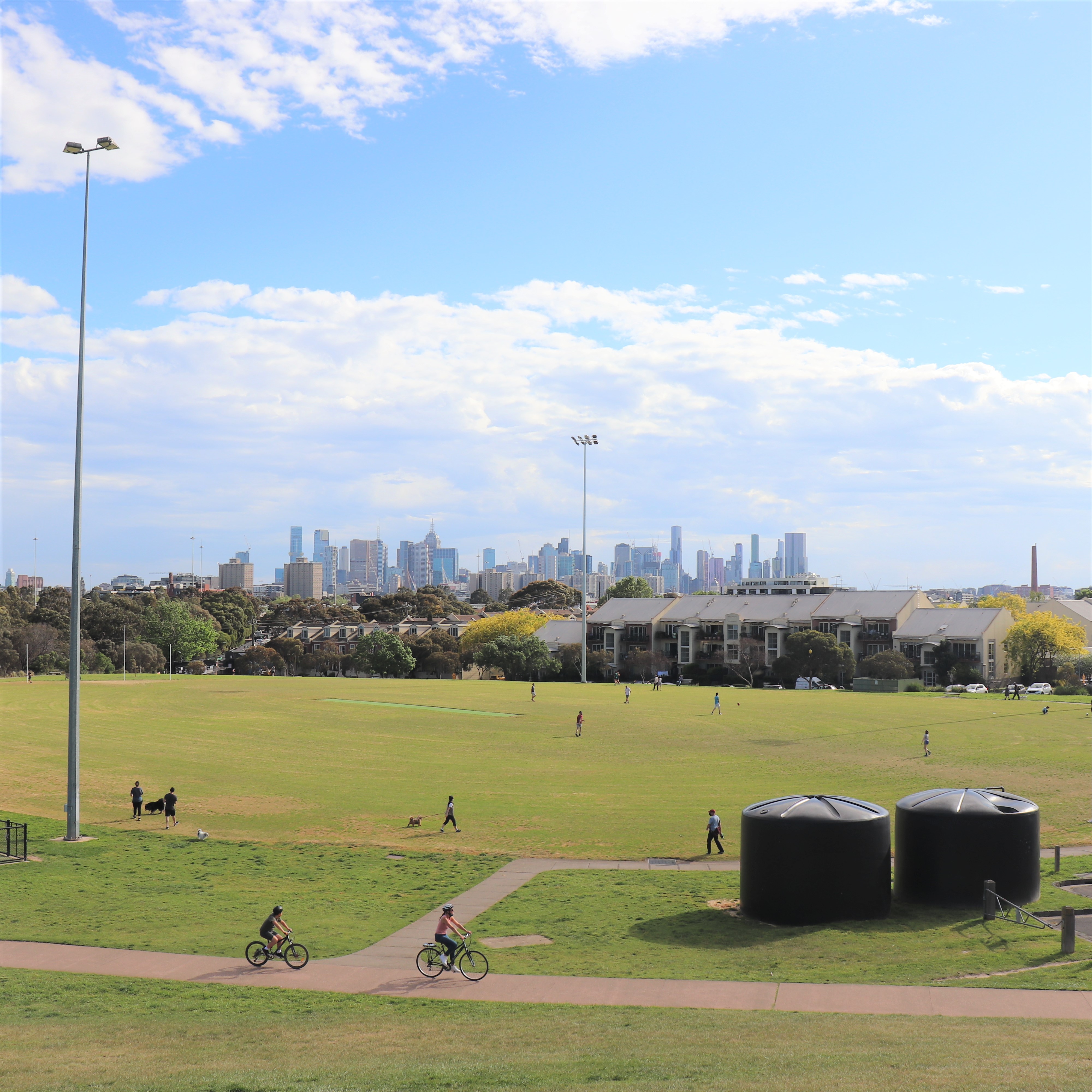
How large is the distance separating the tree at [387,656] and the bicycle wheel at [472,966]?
10714 cm

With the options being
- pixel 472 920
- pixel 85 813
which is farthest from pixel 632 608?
pixel 472 920

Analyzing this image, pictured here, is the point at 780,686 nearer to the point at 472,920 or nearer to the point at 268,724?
the point at 268,724

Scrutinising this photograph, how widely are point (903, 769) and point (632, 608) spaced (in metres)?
94.0

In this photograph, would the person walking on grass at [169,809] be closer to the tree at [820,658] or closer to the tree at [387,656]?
the tree at [387,656]

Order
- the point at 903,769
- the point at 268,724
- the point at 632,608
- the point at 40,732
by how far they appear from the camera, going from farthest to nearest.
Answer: the point at 632,608
the point at 268,724
the point at 40,732
the point at 903,769

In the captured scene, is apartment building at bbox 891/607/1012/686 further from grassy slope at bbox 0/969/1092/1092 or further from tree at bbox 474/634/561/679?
grassy slope at bbox 0/969/1092/1092

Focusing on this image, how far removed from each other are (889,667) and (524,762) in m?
68.4

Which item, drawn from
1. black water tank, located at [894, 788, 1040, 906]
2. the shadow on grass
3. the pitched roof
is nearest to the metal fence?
the shadow on grass

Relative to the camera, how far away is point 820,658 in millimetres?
113000

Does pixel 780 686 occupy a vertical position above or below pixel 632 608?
below

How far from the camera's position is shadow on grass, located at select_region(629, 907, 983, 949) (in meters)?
21.0

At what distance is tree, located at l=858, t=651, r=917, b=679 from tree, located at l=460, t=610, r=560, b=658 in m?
46.2

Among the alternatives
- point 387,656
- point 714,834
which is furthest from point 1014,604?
point 714,834

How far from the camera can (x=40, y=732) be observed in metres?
58.9
